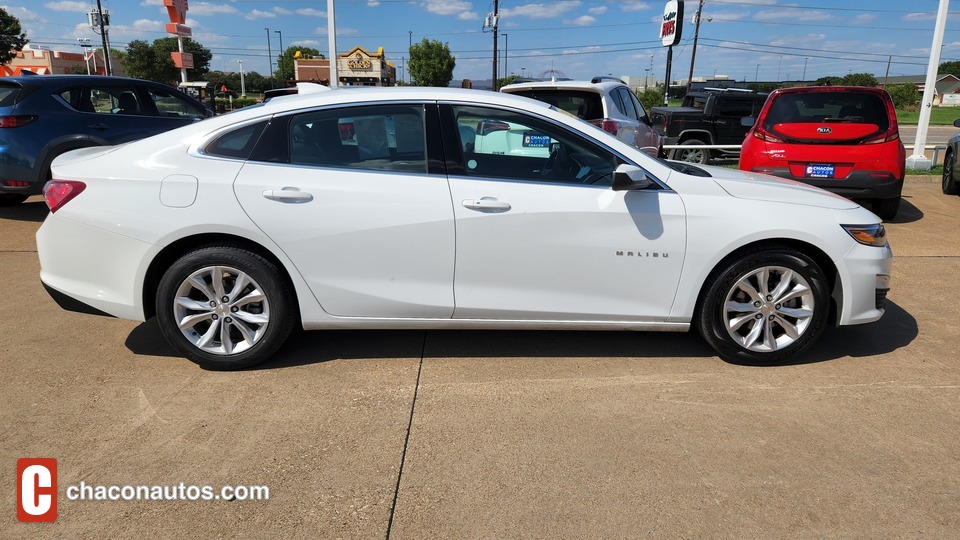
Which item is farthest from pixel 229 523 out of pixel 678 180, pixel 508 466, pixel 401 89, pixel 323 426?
pixel 678 180

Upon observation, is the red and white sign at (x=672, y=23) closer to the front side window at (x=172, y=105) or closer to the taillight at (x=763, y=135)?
the taillight at (x=763, y=135)

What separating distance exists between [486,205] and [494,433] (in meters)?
1.21

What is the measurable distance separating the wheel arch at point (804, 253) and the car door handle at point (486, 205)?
4.10ft

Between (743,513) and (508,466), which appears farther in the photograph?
(508,466)

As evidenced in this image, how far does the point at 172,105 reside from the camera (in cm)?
881

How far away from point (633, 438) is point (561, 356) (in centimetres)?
102

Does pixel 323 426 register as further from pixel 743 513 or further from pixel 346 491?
pixel 743 513

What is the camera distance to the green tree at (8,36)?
2270 inches

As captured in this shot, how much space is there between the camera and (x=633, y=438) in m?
3.08

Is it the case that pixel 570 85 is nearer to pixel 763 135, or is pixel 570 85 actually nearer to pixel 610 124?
pixel 610 124

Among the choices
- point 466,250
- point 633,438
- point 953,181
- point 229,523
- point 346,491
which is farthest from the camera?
point 953,181

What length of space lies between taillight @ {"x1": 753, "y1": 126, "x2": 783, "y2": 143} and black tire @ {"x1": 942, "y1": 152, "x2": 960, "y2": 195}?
4.12 metres

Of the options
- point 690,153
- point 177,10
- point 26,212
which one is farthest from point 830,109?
point 177,10

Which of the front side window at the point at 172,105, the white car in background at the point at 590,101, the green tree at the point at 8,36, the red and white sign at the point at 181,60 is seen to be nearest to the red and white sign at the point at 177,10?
the red and white sign at the point at 181,60
